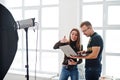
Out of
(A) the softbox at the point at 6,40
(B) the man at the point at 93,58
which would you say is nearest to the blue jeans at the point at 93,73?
(B) the man at the point at 93,58

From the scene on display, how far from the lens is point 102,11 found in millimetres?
3023

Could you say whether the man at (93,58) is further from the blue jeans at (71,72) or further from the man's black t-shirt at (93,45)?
the blue jeans at (71,72)

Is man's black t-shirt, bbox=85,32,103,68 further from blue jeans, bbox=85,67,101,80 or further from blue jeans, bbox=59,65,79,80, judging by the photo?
blue jeans, bbox=59,65,79,80

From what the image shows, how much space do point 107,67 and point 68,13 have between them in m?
1.10

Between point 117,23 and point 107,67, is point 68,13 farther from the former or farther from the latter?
point 107,67

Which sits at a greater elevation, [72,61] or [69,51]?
[69,51]

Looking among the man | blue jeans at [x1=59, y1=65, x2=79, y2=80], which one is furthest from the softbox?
blue jeans at [x1=59, y1=65, x2=79, y2=80]

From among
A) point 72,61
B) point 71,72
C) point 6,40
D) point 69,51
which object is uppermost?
point 6,40

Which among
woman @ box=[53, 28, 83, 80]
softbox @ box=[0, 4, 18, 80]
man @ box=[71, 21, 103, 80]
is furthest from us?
woman @ box=[53, 28, 83, 80]

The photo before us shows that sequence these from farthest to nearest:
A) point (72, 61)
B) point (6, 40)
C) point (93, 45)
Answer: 1. point (72, 61)
2. point (93, 45)
3. point (6, 40)

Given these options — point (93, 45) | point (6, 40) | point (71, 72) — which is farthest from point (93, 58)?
point (6, 40)

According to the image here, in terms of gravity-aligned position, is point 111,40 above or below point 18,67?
above

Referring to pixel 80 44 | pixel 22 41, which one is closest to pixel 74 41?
pixel 80 44

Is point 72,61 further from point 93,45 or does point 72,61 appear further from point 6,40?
point 6,40
